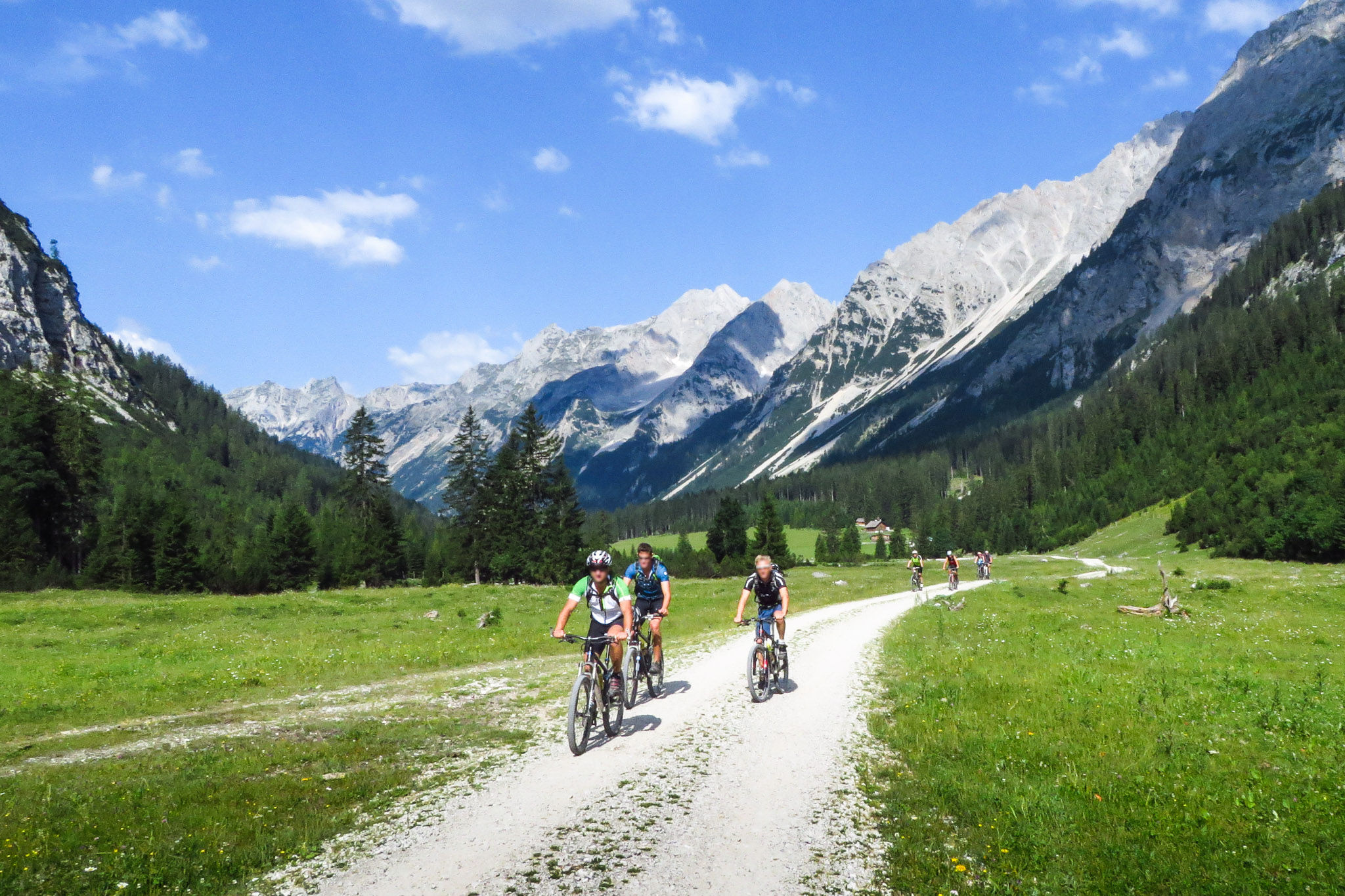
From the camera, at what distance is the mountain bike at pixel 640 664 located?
16.2 metres

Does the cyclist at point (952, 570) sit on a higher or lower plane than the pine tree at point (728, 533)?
lower

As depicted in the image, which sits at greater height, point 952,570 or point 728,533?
point 728,533

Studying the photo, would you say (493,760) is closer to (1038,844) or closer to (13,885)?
(13,885)

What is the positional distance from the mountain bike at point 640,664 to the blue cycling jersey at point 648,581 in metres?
0.52

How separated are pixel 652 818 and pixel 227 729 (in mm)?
10784

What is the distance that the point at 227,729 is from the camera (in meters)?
14.9

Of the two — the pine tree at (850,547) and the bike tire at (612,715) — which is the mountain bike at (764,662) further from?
the pine tree at (850,547)

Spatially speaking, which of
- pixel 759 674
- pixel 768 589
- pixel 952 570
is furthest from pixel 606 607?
pixel 952 570

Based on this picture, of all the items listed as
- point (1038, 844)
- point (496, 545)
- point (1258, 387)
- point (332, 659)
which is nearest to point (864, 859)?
point (1038, 844)

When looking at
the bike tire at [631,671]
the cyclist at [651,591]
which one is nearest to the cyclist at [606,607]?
the bike tire at [631,671]

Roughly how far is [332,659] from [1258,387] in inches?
6646

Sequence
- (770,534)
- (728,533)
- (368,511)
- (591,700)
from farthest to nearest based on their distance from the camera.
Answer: (728,533)
(770,534)
(368,511)
(591,700)

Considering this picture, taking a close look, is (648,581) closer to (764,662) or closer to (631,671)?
(631,671)

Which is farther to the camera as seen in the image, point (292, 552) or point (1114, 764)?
point (292, 552)
